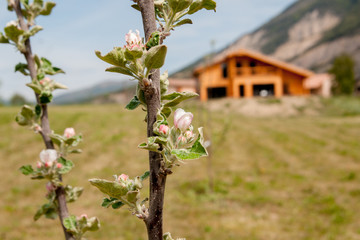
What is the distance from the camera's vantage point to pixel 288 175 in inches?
404

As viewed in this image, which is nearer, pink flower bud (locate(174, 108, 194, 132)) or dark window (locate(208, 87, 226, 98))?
pink flower bud (locate(174, 108, 194, 132))

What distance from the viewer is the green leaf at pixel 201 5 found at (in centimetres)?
112

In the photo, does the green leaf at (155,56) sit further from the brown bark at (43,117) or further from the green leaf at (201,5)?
the brown bark at (43,117)

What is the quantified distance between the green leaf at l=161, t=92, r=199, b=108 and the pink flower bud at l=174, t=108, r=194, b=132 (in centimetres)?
5

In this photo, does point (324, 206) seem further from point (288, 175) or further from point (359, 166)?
point (359, 166)

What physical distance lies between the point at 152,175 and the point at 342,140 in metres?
14.7

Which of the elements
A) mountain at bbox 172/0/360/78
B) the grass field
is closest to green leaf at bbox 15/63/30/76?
the grass field

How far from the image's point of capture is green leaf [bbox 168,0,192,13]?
1062 millimetres

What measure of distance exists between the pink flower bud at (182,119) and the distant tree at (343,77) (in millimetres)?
41282

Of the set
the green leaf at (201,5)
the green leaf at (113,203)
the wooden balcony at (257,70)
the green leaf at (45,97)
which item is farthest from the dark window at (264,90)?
the green leaf at (113,203)

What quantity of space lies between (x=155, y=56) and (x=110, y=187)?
46 cm

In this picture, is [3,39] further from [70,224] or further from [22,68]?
[70,224]

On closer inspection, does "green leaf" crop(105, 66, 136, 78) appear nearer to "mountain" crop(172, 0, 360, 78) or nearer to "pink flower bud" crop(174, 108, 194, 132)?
"pink flower bud" crop(174, 108, 194, 132)

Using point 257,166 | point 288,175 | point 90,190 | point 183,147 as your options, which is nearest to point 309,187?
point 288,175
